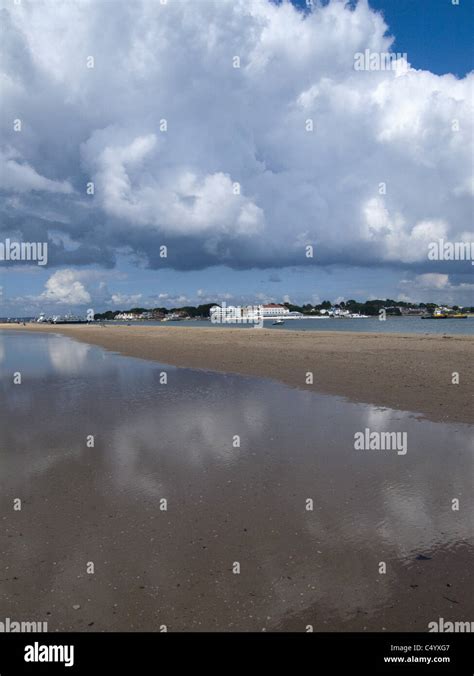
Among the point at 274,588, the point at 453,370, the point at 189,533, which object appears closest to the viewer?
the point at 274,588

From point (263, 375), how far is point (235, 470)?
1432 cm

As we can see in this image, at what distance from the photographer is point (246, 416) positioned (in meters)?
14.1
